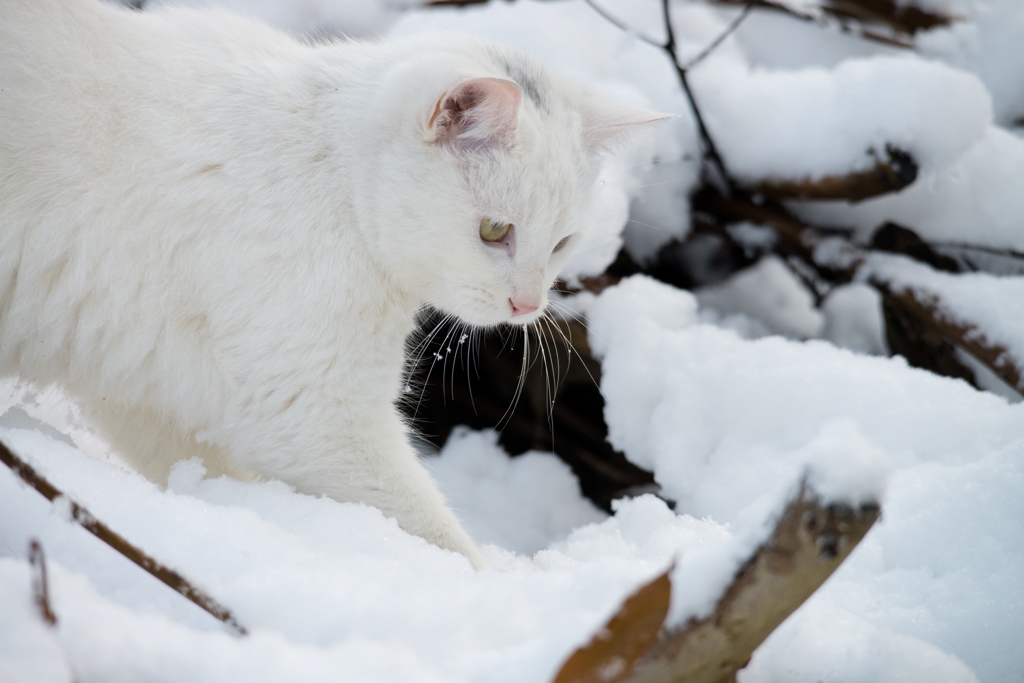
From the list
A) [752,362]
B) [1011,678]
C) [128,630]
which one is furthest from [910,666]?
[752,362]

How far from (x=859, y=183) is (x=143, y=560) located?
1.99 m

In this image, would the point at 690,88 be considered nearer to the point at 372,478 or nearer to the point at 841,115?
the point at 841,115

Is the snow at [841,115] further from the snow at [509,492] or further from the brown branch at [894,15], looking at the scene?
the snow at [509,492]

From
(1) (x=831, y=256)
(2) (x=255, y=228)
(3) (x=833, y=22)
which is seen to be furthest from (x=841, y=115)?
(2) (x=255, y=228)

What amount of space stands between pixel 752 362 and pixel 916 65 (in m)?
1.13

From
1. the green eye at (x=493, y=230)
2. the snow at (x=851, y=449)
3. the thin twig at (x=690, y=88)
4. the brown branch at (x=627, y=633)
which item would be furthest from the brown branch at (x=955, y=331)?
the brown branch at (x=627, y=633)

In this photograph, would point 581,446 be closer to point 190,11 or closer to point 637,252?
point 637,252

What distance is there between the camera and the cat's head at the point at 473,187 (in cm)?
118

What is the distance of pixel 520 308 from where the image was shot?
1297 mm

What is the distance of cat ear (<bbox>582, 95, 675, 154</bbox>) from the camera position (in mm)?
1420

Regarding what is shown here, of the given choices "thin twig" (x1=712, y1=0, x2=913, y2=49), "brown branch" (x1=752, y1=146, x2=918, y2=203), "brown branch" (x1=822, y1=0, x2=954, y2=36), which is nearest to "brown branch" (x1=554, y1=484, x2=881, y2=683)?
"brown branch" (x1=752, y1=146, x2=918, y2=203)

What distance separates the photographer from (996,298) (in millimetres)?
1854

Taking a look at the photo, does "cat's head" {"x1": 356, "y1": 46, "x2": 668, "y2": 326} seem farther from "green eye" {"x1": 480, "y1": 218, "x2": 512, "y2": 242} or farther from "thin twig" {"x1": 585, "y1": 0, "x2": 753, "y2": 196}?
"thin twig" {"x1": 585, "y1": 0, "x2": 753, "y2": 196}

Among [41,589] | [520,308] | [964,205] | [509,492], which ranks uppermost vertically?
[41,589]
